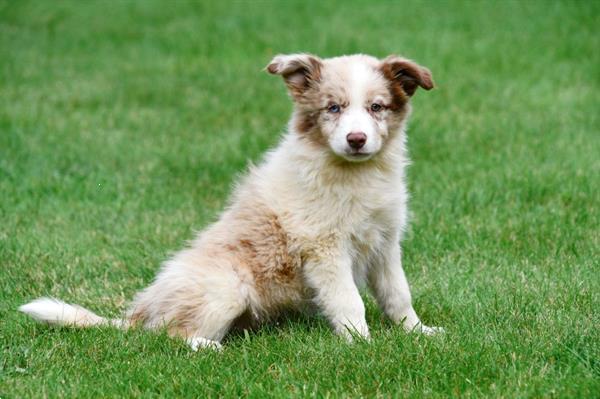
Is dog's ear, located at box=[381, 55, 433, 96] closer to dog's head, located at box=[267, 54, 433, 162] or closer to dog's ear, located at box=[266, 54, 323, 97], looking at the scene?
dog's head, located at box=[267, 54, 433, 162]

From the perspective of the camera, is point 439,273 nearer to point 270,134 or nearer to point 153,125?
point 270,134

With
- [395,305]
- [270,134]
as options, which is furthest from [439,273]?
[270,134]

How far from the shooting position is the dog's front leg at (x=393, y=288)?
17.4 feet

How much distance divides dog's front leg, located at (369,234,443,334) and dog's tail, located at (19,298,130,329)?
1.27 metres

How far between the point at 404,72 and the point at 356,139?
0.54 m

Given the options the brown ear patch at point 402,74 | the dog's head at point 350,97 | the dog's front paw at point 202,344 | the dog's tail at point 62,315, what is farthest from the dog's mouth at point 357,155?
the dog's tail at point 62,315

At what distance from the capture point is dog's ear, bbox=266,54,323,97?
5254 mm

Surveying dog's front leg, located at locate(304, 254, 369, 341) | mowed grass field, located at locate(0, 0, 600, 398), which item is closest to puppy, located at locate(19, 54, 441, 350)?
dog's front leg, located at locate(304, 254, 369, 341)

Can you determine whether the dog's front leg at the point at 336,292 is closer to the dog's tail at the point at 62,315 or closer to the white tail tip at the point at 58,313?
the dog's tail at the point at 62,315

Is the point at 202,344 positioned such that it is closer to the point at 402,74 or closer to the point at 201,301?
the point at 201,301

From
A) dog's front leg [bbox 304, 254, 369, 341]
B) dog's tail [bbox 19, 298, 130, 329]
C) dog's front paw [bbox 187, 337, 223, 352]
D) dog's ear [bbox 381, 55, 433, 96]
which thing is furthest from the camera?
dog's ear [bbox 381, 55, 433, 96]

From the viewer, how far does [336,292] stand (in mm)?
5047

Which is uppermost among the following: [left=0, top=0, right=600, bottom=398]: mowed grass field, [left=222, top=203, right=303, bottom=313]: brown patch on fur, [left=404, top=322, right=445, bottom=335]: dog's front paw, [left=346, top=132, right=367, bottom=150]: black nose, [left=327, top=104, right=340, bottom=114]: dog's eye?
[left=327, top=104, right=340, bottom=114]: dog's eye

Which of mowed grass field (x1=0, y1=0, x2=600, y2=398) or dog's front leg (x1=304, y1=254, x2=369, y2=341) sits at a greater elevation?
dog's front leg (x1=304, y1=254, x2=369, y2=341)
